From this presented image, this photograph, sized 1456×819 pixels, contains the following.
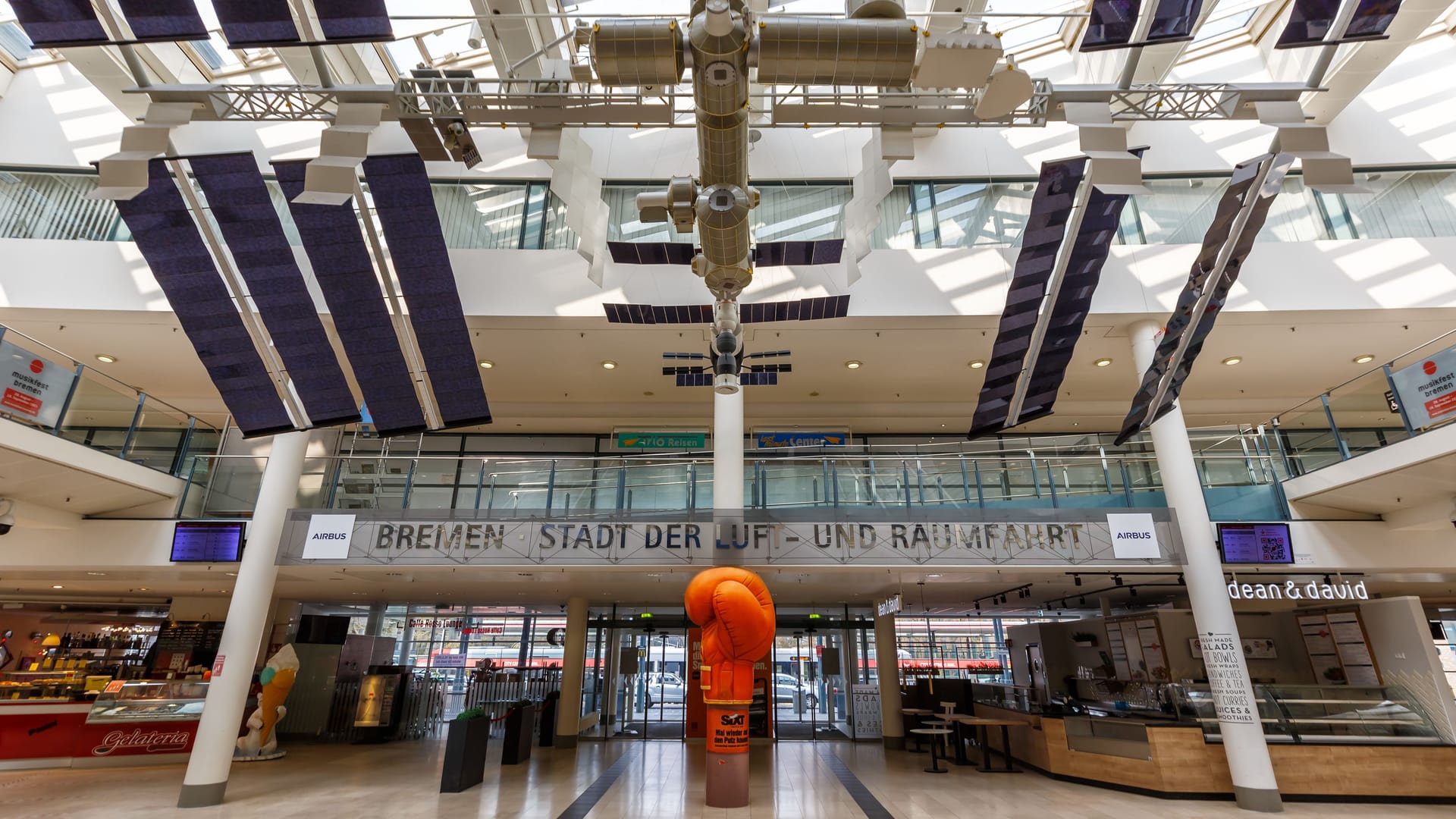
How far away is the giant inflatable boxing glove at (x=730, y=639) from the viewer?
850 cm

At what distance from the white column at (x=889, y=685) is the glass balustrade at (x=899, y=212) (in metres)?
8.71

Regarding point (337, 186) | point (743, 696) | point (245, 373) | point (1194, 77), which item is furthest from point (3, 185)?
point (1194, 77)

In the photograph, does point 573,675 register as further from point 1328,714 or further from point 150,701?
point 1328,714

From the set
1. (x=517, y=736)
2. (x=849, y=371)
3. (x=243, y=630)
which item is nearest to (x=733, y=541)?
(x=849, y=371)

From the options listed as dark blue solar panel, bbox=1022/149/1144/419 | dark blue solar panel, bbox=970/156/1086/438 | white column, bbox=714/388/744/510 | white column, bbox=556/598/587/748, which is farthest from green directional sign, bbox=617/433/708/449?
dark blue solar panel, bbox=1022/149/1144/419

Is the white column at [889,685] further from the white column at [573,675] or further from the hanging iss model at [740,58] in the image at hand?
the hanging iss model at [740,58]

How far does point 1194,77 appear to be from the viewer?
1307 centimetres

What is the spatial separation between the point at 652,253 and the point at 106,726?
12533 millimetres

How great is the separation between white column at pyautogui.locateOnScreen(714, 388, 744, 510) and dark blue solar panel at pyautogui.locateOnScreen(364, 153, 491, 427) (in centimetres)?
324

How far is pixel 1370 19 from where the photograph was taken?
17.0 ft

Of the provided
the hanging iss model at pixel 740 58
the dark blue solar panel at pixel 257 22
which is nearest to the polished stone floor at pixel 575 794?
the hanging iss model at pixel 740 58

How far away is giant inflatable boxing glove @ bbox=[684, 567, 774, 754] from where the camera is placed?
8.50 m

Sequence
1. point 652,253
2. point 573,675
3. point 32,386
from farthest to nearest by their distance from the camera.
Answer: point 573,675 → point 652,253 → point 32,386

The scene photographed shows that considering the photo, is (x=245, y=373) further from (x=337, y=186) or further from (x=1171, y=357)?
(x=1171, y=357)
